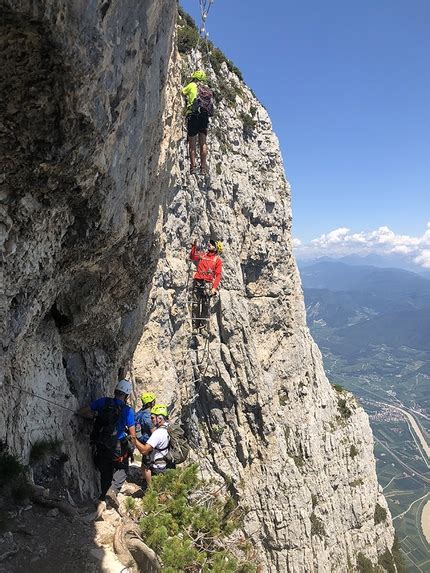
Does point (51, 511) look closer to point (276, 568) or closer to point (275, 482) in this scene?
point (275, 482)

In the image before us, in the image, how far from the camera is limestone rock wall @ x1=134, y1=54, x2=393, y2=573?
24484 mm

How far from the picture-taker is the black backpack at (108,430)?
889 centimetres

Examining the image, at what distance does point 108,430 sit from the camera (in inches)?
350

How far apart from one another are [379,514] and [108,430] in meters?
31.9

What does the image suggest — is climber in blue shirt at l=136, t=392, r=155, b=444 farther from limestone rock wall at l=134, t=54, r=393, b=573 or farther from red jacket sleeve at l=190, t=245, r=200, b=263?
red jacket sleeve at l=190, t=245, r=200, b=263

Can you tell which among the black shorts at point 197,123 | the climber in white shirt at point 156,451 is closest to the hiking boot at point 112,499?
the climber in white shirt at point 156,451

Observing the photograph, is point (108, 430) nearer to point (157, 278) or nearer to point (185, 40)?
point (157, 278)

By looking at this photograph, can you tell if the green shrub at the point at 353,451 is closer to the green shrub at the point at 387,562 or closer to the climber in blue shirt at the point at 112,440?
the green shrub at the point at 387,562

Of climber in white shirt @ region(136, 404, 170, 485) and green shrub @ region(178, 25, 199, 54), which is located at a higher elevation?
green shrub @ region(178, 25, 199, 54)

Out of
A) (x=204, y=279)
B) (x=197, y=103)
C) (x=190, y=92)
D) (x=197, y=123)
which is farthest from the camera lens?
(x=204, y=279)

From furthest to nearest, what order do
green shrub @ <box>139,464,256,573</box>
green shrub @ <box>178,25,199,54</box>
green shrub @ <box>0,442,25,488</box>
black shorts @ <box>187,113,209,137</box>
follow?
1. green shrub @ <box>178,25,199,54</box>
2. black shorts @ <box>187,113,209,137</box>
3. green shrub @ <box>139,464,256,573</box>
4. green shrub @ <box>0,442,25,488</box>

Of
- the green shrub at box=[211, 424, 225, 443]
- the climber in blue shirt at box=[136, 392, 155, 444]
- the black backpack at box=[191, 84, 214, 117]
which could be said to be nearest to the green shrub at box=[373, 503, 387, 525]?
the green shrub at box=[211, 424, 225, 443]

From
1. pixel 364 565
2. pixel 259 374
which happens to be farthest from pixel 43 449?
pixel 364 565

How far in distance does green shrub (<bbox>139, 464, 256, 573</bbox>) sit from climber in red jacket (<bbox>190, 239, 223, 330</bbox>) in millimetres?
11723
